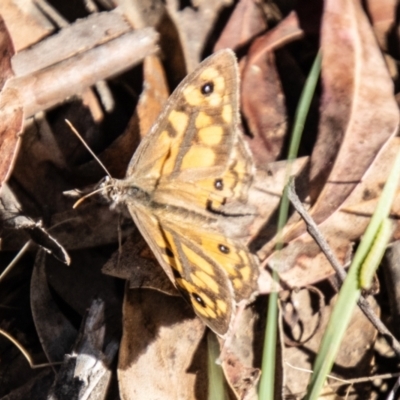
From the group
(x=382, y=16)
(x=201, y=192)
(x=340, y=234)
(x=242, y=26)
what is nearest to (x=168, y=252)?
(x=201, y=192)

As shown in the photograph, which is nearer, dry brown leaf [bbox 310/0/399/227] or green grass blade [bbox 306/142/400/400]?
green grass blade [bbox 306/142/400/400]

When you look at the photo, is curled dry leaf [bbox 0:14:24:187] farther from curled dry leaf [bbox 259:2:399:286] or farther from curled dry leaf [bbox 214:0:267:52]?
curled dry leaf [bbox 259:2:399:286]

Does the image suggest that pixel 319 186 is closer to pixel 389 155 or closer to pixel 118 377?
pixel 389 155

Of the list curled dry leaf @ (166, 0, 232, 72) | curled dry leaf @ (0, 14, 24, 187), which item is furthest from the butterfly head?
curled dry leaf @ (166, 0, 232, 72)

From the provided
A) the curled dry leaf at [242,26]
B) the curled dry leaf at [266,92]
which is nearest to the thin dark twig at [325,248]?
the curled dry leaf at [266,92]

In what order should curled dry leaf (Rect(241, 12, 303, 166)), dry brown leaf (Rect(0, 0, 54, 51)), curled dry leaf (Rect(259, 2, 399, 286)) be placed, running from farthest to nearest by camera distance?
dry brown leaf (Rect(0, 0, 54, 51)) → curled dry leaf (Rect(241, 12, 303, 166)) → curled dry leaf (Rect(259, 2, 399, 286))

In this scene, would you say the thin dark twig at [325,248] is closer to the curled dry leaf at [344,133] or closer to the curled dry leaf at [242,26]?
the curled dry leaf at [344,133]

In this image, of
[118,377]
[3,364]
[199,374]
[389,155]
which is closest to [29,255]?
[3,364]
